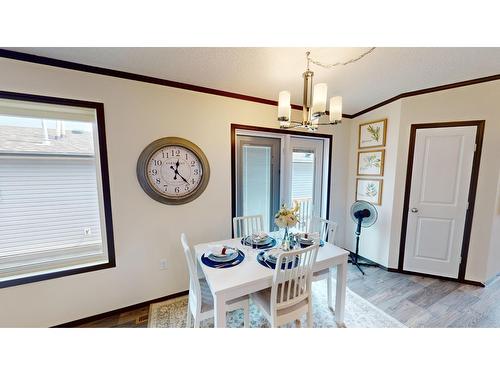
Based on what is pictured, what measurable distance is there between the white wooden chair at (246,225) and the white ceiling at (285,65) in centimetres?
146

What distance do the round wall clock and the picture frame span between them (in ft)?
7.66

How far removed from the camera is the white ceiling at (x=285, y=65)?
4.86ft

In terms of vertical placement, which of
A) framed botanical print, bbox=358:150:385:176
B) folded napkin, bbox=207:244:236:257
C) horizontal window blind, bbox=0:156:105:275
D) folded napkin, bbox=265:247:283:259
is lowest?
folded napkin, bbox=265:247:283:259

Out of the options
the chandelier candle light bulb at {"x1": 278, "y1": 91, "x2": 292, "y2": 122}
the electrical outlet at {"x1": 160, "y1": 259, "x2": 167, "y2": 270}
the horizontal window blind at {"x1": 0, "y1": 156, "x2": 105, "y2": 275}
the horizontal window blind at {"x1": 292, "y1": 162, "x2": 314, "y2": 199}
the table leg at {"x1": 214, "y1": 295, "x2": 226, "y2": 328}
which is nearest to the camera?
the table leg at {"x1": 214, "y1": 295, "x2": 226, "y2": 328}

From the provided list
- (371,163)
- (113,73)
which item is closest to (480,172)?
(371,163)

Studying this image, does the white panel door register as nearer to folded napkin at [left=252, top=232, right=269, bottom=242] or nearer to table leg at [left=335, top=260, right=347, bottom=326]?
table leg at [left=335, top=260, right=347, bottom=326]

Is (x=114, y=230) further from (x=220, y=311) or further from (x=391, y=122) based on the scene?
(x=391, y=122)

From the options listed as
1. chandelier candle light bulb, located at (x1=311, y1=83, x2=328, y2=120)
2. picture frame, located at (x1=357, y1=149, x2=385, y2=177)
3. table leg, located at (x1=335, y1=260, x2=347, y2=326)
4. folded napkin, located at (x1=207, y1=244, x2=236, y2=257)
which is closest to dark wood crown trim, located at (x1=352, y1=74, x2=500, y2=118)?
picture frame, located at (x1=357, y1=149, x2=385, y2=177)

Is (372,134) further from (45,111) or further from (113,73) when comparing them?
(45,111)

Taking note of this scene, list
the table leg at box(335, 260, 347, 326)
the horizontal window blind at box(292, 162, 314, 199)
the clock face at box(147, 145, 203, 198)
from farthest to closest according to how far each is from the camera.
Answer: the horizontal window blind at box(292, 162, 314, 199), the clock face at box(147, 145, 203, 198), the table leg at box(335, 260, 347, 326)

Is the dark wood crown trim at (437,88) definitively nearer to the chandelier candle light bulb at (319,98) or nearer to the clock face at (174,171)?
the chandelier candle light bulb at (319,98)

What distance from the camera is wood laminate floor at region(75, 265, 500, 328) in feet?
5.66

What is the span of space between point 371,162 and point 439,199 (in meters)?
0.87

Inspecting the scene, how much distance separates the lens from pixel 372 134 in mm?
2703
